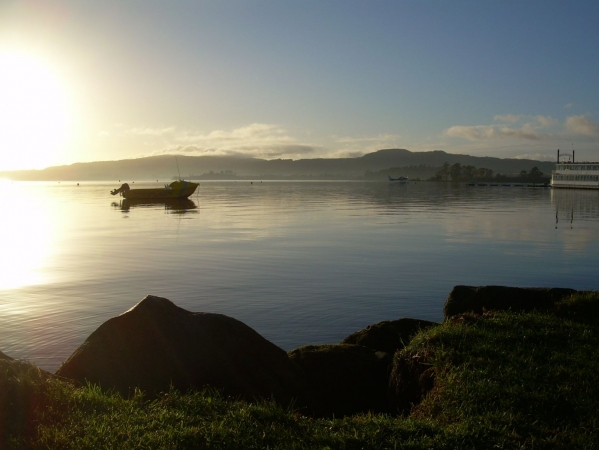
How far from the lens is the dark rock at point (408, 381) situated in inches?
310

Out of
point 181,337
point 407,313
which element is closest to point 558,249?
point 407,313

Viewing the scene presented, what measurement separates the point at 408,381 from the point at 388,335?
2819 mm

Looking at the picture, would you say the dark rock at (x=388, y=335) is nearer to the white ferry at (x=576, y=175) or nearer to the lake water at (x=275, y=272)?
the lake water at (x=275, y=272)

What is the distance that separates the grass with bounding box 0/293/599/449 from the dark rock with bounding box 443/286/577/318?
267 centimetres

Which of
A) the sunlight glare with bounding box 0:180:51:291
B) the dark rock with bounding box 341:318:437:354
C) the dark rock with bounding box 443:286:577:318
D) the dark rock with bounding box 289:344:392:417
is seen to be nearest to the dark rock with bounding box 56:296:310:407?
the dark rock with bounding box 289:344:392:417

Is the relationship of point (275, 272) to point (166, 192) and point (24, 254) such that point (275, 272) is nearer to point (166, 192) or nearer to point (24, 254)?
point (24, 254)

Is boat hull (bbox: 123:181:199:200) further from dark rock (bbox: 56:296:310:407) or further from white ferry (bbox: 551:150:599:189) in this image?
white ferry (bbox: 551:150:599:189)

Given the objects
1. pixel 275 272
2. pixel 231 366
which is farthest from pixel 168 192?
pixel 231 366

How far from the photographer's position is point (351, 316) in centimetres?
1511

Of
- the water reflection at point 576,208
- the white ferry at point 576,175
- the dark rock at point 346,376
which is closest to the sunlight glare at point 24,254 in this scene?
the dark rock at point 346,376

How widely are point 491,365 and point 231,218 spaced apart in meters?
42.3

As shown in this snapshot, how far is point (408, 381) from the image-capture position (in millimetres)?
8219

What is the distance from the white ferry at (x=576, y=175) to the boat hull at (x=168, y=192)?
99.3 m

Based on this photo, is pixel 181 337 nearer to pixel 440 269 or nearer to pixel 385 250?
pixel 440 269
